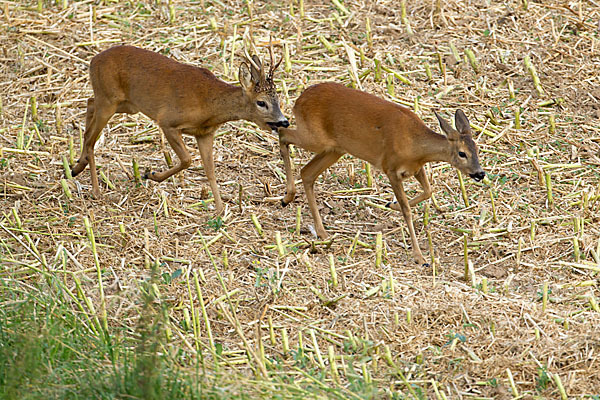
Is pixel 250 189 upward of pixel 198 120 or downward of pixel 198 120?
downward

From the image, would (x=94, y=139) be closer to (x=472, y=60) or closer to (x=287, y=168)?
(x=287, y=168)

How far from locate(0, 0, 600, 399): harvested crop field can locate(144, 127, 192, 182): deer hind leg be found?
0.62ft

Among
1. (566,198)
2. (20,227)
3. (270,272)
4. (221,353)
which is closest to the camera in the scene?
(221,353)

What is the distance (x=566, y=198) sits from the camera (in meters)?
8.98

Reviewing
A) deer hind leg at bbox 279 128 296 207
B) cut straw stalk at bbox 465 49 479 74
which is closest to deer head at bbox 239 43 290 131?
deer hind leg at bbox 279 128 296 207

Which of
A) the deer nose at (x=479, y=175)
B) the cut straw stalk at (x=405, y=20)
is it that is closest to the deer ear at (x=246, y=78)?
the deer nose at (x=479, y=175)

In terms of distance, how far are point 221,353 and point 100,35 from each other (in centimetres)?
633

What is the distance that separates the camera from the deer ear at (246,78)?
346 inches

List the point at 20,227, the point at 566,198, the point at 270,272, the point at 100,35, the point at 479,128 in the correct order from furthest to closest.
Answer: the point at 100,35
the point at 479,128
the point at 566,198
the point at 20,227
the point at 270,272

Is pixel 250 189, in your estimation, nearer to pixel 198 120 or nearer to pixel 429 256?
pixel 198 120

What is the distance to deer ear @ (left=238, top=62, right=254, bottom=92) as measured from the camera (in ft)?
28.8

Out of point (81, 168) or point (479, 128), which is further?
point (479, 128)

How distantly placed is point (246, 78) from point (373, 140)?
1313mm

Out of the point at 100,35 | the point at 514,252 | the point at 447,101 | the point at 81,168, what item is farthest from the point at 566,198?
the point at 100,35
